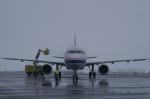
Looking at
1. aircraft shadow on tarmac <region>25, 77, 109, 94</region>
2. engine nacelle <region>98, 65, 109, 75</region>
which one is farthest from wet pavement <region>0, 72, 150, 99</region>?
engine nacelle <region>98, 65, 109, 75</region>

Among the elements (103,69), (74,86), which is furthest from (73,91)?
(103,69)

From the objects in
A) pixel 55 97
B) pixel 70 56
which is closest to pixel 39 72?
pixel 70 56

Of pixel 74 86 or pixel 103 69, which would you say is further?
pixel 103 69

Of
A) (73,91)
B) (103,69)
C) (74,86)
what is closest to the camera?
(73,91)

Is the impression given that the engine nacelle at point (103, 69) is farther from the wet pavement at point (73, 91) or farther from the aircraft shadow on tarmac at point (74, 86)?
the wet pavement at point (73, 91)

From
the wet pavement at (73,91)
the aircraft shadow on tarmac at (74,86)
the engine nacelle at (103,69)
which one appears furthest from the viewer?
the engine nacelle at (103,69)

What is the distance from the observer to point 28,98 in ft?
45.1

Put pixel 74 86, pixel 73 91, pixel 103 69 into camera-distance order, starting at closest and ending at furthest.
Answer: pixel 73 91
pixel 74 86
pixel 103 69

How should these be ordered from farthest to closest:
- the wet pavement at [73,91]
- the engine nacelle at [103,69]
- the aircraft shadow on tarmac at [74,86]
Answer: the engine nacelle at [103,69], the aircraft shadow on tarmac at [74,86], the wet pavement at [73,91]

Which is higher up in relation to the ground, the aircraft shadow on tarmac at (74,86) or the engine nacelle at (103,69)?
the engine nacelle at (103,69)

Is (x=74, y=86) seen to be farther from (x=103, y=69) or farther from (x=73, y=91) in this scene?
(x=103, y=69)

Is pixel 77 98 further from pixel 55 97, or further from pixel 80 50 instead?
pixel 80 50

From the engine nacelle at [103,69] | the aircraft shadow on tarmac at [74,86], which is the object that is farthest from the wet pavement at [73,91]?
the engine nacelle at [103,69]

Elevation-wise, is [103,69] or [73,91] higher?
[103,69]
